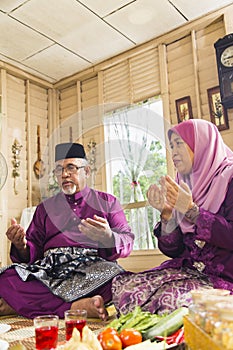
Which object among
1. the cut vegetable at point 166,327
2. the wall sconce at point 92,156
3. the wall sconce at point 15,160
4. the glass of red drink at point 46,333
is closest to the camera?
the glass of red drink at point 46,333

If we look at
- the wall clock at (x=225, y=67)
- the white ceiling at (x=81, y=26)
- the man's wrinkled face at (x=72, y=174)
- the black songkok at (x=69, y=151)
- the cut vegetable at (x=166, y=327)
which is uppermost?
the white ceiling at (x=81, y=26)

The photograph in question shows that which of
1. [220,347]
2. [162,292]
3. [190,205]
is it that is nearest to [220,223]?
[190,205]

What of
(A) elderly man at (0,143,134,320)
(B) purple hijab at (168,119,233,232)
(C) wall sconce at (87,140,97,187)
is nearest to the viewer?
(B) purple hijab at (168,119,233,232)

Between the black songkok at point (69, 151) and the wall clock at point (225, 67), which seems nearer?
the black songkok at point (69, 151)

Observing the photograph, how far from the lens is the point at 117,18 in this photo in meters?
3.30

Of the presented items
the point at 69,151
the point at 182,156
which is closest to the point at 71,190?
the point at 69,151

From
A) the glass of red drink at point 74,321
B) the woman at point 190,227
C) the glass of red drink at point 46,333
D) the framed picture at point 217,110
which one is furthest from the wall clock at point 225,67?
the glass of red drink at point 46,333

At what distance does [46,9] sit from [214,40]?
1.37 m

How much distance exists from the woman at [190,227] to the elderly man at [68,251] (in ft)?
0.89

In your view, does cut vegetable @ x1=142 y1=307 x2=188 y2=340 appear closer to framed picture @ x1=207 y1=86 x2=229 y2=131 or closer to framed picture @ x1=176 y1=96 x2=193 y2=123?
framed picture @ x1=207 y1=86 x2=229 y2=131

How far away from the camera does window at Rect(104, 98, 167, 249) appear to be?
3.05 metres

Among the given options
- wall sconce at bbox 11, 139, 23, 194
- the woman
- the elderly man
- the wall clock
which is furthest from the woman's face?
wall sconce at bbox 11, 139, 23, 194

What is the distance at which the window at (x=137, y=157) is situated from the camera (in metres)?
3.05

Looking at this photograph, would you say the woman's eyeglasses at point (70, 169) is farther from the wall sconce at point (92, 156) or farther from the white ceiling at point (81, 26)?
the white ceiling at point (81, 26)
